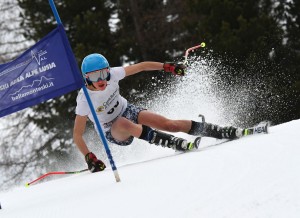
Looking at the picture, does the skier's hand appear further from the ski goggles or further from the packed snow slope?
the packed snow slope

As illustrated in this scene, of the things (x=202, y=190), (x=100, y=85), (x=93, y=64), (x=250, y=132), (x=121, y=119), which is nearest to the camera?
(x=202, y=190)

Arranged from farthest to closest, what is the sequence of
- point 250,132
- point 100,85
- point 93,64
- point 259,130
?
point 100,85, point 93,64, point 250,132, point 259,130

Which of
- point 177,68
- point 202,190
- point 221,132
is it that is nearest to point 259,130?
point 221,132

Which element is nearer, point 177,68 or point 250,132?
point 250,132

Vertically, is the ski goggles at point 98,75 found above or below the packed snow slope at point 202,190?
above

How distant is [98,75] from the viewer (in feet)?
15.7

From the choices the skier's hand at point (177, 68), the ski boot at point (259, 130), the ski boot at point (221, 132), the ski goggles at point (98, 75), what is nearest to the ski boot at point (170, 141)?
the ski boot at point (221, 132)

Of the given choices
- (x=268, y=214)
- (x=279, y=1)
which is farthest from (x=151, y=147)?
(x=279, y=1)

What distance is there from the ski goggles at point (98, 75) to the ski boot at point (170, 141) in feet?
2.41

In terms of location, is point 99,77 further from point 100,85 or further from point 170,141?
point 170,141

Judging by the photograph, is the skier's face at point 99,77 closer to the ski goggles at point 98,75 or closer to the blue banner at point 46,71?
the ski goggles at point 98,75

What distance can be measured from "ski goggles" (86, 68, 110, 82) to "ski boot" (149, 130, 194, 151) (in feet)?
2.41

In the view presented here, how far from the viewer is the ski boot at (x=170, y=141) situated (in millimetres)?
4609

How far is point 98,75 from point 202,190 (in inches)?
93.4
